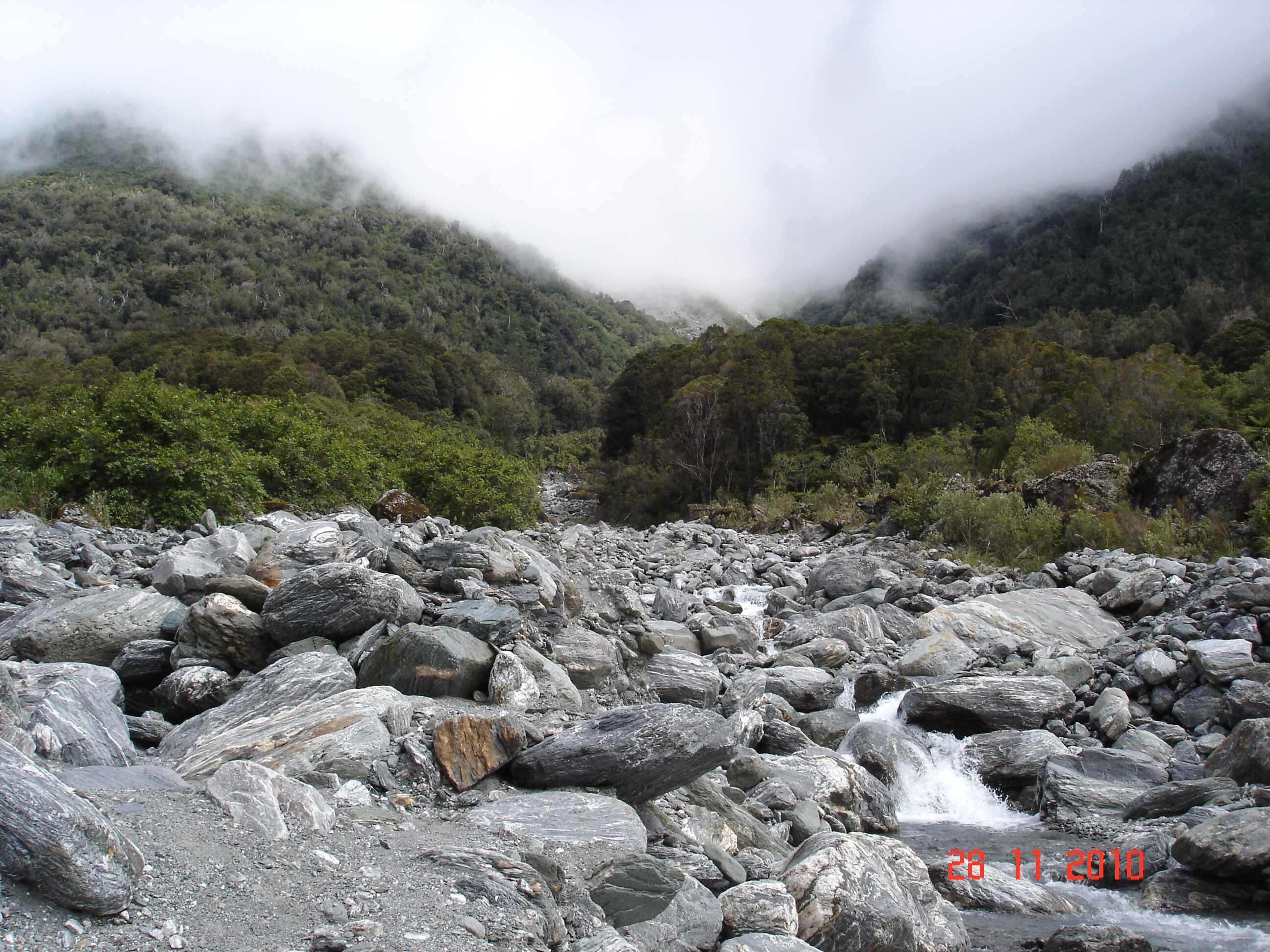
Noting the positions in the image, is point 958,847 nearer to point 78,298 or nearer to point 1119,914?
point 1119,914

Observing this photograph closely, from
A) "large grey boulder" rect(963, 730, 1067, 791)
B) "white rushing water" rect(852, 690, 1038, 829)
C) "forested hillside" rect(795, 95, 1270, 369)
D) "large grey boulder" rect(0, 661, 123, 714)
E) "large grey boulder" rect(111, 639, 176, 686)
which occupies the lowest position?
"white rushing water" rect(852, 690, 1038, 829)

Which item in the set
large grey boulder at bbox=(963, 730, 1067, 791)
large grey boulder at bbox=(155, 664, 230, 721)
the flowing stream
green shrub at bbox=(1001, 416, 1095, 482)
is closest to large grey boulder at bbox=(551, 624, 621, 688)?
large grey boulder at bbox=(155, 664, 230, 721)

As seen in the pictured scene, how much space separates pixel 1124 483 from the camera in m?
18.0

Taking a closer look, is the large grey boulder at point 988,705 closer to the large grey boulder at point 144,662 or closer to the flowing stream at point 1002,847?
the flowing stream at point 1002,847

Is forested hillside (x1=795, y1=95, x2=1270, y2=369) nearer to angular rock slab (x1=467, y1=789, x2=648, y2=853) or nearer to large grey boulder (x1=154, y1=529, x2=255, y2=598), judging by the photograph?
angular rock slab (x1=467, y1=789, x2=648, y2=853)

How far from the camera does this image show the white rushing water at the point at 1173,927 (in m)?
4.96

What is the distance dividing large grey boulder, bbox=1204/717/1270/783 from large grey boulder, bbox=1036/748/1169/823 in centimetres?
53

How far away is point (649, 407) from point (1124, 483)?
103 ft

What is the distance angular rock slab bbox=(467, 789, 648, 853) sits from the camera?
4465mm

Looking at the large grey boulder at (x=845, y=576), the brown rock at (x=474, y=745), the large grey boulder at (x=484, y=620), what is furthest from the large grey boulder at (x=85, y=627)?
the large grey boulder at (x=845, y=576)

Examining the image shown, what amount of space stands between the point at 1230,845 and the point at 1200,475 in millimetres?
13679

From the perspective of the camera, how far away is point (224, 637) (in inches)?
253

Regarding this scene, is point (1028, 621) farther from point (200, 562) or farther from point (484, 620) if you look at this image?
point (200, 562)
